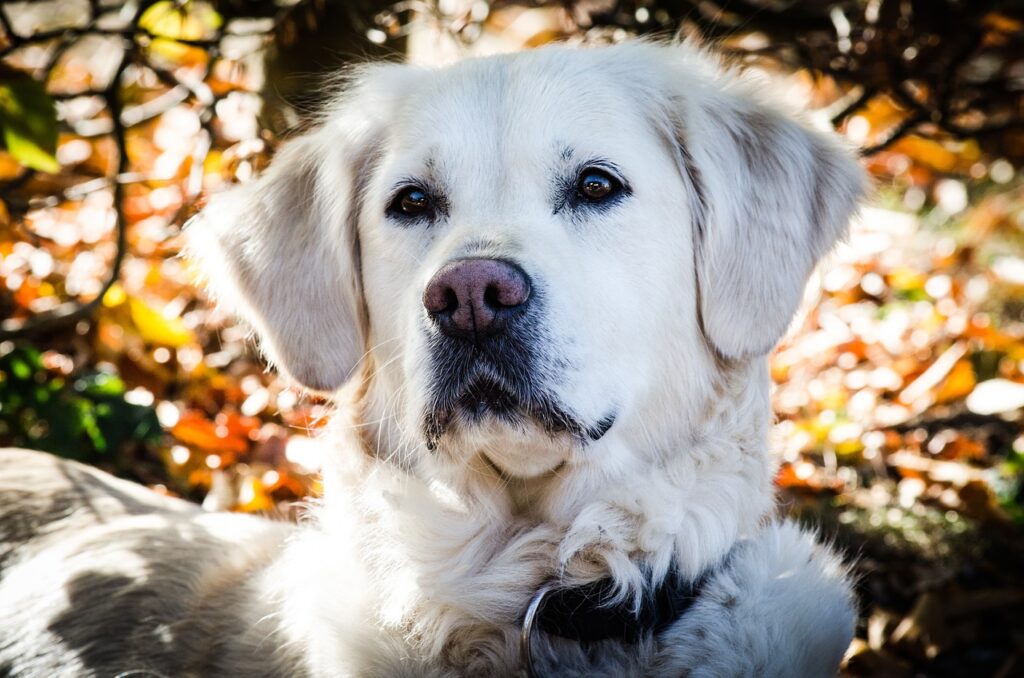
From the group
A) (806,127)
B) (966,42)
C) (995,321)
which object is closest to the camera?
(806,127)

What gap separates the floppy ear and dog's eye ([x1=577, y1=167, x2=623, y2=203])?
707 mm

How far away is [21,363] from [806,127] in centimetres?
325

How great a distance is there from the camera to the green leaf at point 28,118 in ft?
9.69

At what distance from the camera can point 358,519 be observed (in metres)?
2.39

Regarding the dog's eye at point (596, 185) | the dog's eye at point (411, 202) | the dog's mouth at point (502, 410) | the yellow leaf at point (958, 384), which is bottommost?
the yellow leaf at point (958, 384)

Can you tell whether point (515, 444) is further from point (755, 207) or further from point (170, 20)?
point (170, 20)

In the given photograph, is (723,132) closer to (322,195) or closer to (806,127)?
(806,127)

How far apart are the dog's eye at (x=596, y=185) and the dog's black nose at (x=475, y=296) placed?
0.38 metres

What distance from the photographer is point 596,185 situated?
2.26 m

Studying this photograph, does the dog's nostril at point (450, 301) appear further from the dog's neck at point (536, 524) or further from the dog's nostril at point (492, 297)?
the dog's neck at point (536, 524)

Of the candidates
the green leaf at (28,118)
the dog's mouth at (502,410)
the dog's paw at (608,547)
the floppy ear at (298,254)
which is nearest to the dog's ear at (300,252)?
the floppy ear at (298,254)

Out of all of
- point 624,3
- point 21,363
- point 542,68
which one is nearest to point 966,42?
point 624,3

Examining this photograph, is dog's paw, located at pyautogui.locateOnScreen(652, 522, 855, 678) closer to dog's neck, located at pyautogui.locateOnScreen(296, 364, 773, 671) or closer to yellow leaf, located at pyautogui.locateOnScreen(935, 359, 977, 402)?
dog's neck, located at pyautogui.locateOnScreen(296, 364, 773, 671)

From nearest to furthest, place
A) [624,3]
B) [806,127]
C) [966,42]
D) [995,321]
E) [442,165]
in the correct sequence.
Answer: [442,165]
[806,127]
[966,42]
[624,3]
[995,321]
